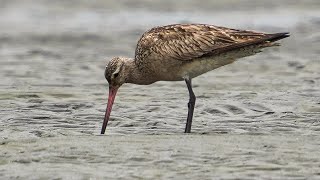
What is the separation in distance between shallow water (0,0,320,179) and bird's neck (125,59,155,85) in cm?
42

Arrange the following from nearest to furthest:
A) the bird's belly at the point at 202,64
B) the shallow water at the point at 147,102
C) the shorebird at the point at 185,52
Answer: the shallow water at the point at 147,102
the shorebird at the point at 185,52
the bird's belly at the point at 202,64

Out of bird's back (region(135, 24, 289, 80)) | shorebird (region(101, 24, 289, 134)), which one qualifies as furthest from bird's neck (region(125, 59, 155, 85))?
bird's back (region(135, 24, 289, 80))

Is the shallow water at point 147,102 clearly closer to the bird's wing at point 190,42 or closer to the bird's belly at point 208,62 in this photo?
the bird's belly at point 208,62

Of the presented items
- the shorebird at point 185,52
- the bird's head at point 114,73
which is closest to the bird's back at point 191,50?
the shorebird at point 185,52

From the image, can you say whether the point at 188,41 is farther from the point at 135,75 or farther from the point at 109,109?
the point at 109,109

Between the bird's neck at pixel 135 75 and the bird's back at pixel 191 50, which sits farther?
the bird's neck at pixel 135 75

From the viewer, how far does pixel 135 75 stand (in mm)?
10398

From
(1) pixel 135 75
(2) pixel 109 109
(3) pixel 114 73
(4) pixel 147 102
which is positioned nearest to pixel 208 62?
(1) pixel 135 75

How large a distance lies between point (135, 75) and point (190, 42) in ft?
2.16

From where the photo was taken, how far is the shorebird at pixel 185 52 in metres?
10.1

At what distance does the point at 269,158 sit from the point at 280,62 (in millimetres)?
6625

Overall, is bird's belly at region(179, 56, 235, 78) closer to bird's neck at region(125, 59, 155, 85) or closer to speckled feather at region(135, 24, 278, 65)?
speckled feather at region(135, 24, 278, 65)

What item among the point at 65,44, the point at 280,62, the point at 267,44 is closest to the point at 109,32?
the point at 65,44

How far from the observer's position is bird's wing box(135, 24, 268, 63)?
33.1 feet
